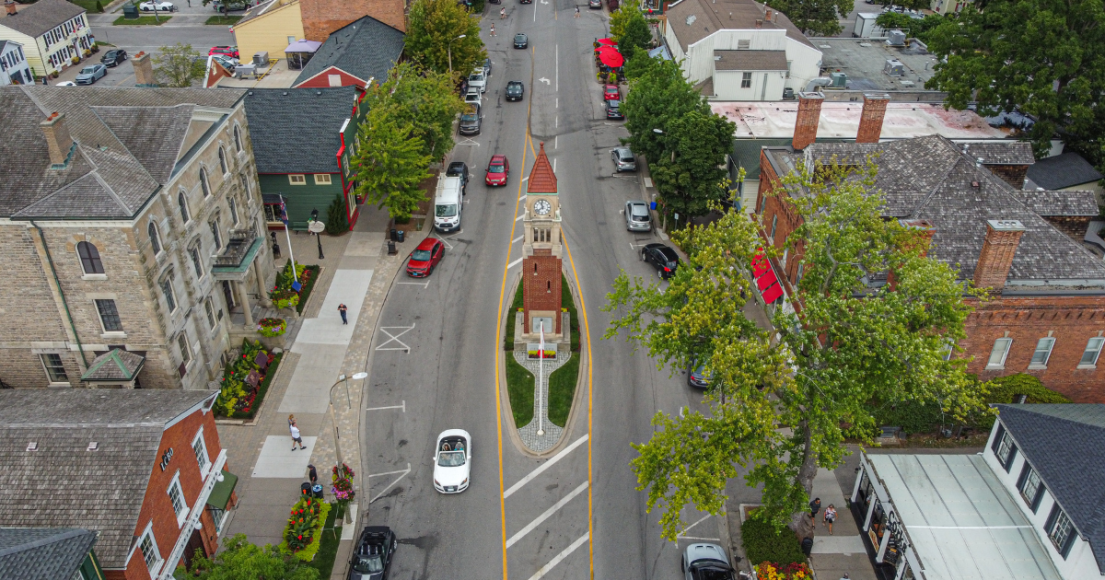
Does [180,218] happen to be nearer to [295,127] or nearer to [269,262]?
[269,262]

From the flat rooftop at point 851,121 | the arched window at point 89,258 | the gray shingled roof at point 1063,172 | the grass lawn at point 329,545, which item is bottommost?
the grass lawn at point 329,545

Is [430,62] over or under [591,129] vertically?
over

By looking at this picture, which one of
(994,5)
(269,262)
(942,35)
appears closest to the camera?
(269,262)

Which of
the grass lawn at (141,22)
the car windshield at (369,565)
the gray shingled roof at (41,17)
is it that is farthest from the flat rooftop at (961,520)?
the grass lawn at (141,22)

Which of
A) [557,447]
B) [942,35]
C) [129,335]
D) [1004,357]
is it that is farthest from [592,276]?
[942,35]

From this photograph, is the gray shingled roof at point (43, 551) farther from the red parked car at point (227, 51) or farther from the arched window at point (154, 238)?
the red parked car at point (227, 51)

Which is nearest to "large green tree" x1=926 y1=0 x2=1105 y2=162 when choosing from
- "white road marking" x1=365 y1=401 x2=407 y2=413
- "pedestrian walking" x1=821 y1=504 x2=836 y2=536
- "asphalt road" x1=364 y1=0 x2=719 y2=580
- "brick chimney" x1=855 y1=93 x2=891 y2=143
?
"brick chimney" x1=855 y1=93 x2=891 y2=143

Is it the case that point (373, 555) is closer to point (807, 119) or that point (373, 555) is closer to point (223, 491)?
point (223, 491)
